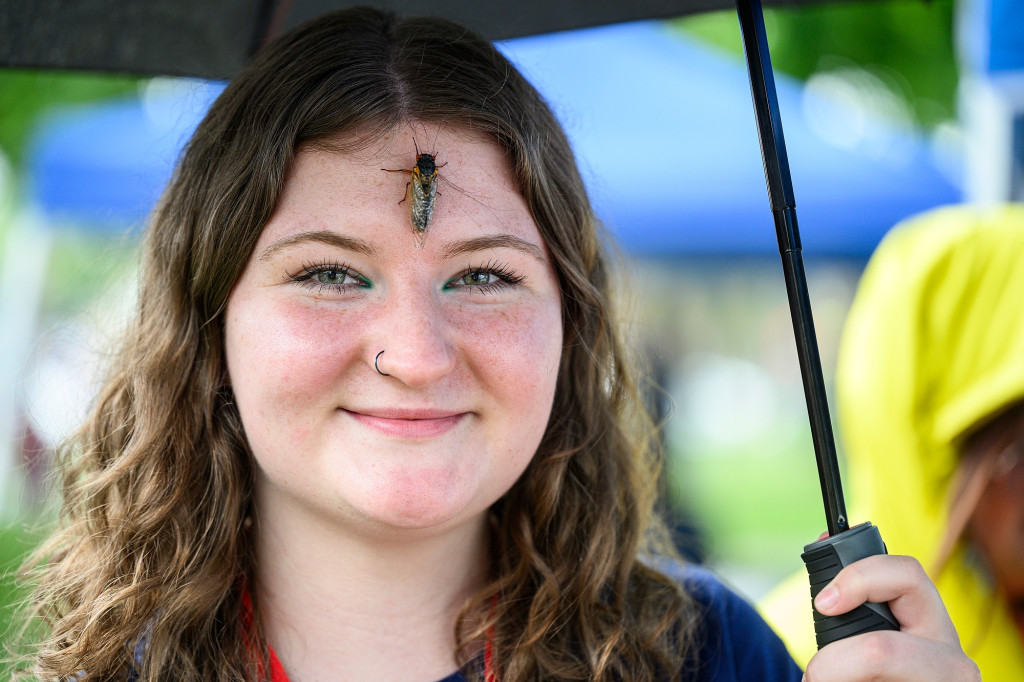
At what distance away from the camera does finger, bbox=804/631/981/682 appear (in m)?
1.33

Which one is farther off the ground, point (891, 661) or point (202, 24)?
point (202, 24)

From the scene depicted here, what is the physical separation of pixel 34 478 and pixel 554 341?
4008mm

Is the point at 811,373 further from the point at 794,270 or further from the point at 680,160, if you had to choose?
the point at 680,160

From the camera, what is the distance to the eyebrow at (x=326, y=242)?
60.7 inches

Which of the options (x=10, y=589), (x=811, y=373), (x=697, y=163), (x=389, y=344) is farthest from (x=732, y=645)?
(x=697, y=163)

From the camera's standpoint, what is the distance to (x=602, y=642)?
1.78m

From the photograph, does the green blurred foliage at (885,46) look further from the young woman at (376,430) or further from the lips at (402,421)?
the lips at (402,421)

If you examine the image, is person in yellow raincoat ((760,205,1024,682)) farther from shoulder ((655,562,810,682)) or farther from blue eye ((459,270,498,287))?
blue eye ((459,270,498,287))

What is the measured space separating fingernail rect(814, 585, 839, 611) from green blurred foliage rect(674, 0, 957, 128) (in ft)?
Result: 13.2

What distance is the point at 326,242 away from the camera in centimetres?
155

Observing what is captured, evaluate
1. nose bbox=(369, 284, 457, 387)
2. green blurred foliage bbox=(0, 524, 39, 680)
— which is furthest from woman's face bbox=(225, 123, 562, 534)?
green blurred foliage bbox=(0, 524, 39, 680)

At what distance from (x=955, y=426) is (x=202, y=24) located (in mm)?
2045

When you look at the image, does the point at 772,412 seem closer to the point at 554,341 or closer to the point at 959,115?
the point at 959,115

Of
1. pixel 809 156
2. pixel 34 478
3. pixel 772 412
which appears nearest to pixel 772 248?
pixel 809 156
